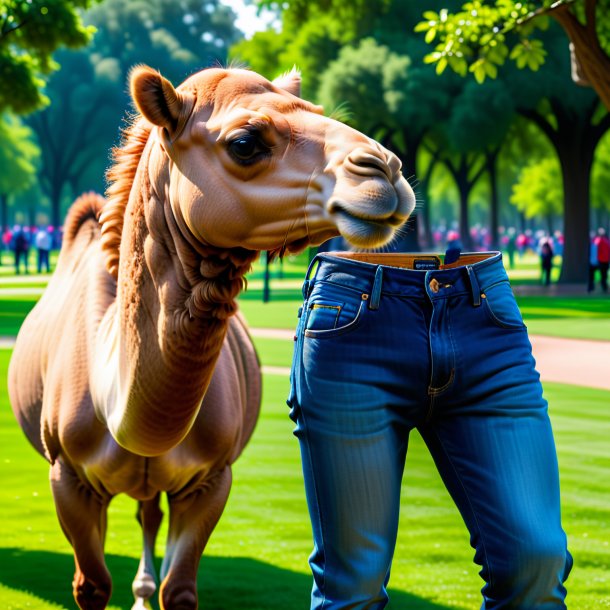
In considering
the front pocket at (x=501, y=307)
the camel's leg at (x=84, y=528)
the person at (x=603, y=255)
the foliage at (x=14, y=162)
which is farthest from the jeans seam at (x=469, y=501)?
the foliage at (x=14, y=162)

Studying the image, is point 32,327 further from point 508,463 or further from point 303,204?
point 508,463

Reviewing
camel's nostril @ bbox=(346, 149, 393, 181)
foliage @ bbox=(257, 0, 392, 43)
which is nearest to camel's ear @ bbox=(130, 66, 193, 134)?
camel's nostril @ bbox=(346, 149, 393, 181)

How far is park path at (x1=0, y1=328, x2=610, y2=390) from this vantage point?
48.7 feet

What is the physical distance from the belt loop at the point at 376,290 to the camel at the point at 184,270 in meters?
0.09

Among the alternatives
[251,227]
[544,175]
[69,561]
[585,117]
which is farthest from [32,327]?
[544,175]

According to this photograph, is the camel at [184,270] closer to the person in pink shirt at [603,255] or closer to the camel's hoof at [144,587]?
the camel's hoof at [144,587]

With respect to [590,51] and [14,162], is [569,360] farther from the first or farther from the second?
[14,162]

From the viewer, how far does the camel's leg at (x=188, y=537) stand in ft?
17.0

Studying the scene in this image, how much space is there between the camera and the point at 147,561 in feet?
19.6

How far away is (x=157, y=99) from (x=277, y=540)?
420 cm

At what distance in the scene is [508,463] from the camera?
133 inches

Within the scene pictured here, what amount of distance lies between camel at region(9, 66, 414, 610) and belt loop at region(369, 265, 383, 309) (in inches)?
3.7

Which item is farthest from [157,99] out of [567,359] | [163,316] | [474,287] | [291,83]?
[567,359]

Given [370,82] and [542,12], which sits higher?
[370,82]
